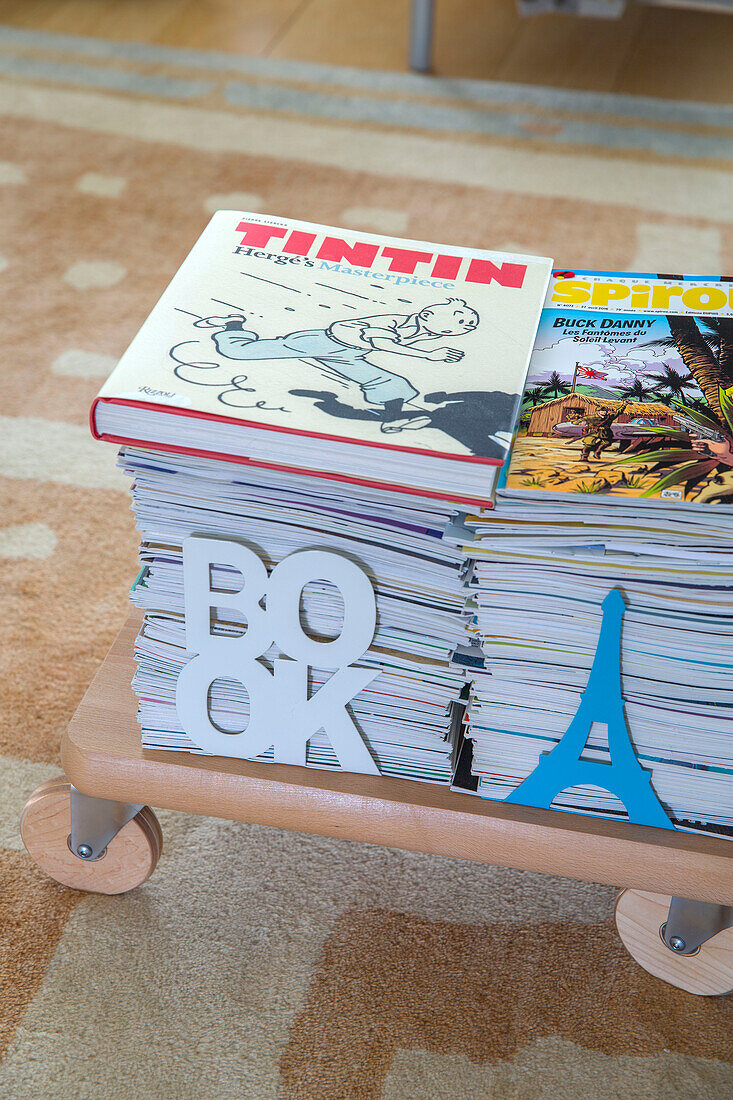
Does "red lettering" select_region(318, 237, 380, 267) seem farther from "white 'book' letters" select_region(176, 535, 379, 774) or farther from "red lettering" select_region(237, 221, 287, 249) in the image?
"white 'book' letters" select_region(176, 535, 379, 774)

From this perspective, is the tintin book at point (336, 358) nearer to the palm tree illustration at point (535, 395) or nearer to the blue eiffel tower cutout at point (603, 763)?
the palm tree illustration at point (535, 395)

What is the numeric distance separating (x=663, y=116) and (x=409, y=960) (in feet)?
6.38

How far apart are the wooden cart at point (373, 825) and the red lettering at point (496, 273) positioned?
1.18 feet

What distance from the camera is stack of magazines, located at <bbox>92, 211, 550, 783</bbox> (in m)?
0.62

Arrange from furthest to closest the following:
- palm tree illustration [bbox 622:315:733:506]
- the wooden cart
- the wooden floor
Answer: the wooden floor < the wooden cart < palm tree illustration [bbox 622:315:733:506]

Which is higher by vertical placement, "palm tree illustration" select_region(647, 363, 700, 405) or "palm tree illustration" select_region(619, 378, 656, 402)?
"palm tree illustration" select_region(647, 363, 700, 405)

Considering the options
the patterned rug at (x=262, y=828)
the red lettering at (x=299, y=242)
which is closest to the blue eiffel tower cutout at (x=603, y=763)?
the patterned rug at (x=262, y=828)

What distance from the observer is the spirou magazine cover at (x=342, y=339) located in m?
0.62

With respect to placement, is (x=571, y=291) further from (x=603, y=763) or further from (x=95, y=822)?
(x=95, y=822)

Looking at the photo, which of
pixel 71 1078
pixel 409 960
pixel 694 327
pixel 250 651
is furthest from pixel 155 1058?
pixel 694 327

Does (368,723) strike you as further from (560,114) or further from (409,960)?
(560,114)

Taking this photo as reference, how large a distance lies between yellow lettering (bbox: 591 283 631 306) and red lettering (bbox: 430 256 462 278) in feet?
0.34

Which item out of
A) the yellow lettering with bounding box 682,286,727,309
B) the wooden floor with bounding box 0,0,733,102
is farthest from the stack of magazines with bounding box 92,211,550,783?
the wooden floor with bounding box 0,0,733,102

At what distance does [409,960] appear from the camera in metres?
0.87
